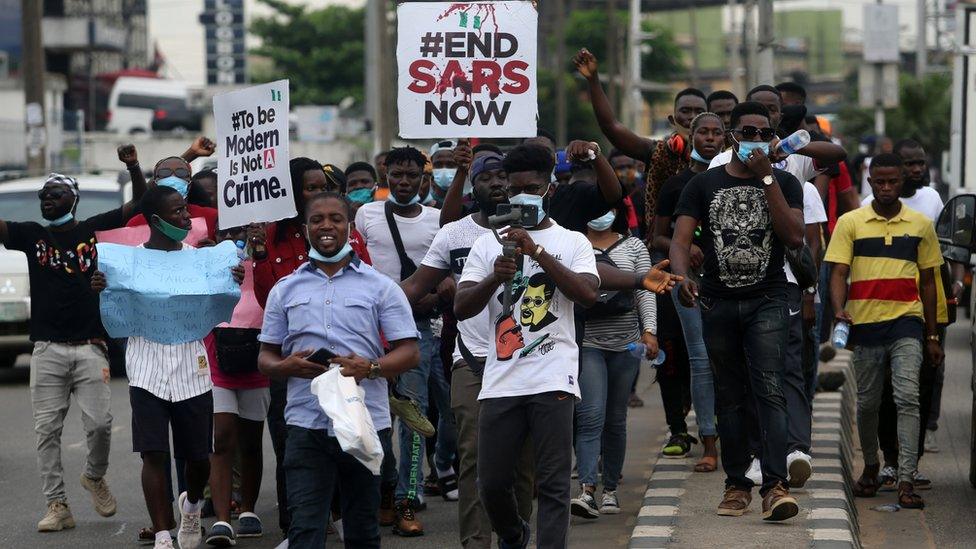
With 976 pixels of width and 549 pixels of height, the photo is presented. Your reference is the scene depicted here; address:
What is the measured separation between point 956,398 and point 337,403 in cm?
942

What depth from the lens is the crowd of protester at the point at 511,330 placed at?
6711 millimetres

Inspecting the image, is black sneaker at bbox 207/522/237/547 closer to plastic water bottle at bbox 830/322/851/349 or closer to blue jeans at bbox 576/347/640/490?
blue jeans at bbox 576/347/640/490

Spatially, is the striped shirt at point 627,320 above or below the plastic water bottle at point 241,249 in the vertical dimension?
→ below

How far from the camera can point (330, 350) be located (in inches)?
261

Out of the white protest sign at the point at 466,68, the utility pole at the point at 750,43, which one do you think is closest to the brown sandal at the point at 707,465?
the white protest sign at the point at 466,68

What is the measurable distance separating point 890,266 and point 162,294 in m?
3.92

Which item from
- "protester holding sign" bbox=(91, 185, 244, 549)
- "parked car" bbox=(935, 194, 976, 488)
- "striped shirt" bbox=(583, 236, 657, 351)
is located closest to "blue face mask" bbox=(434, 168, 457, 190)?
"striped shirt" bbox=(583, 236, 657, 351)

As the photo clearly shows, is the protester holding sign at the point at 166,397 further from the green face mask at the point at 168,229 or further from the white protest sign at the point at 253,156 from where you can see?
the white protest sign at the point at 253,156

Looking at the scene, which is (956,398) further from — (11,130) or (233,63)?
(233,63)

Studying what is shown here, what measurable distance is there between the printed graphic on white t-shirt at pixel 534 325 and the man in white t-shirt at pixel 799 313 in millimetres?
1581

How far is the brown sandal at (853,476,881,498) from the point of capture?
32.2 feet

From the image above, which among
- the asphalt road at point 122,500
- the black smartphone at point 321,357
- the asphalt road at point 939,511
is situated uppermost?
the black smartphone at point 321,357

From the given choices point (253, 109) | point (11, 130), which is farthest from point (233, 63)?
point (253, 109)

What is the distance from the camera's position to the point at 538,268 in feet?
22.4
